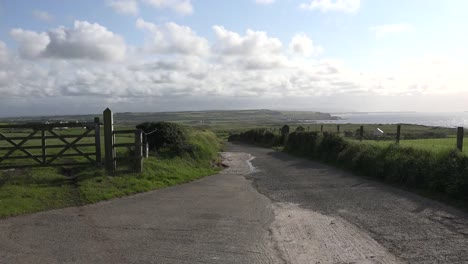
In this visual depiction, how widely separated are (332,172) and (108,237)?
10.7 meters

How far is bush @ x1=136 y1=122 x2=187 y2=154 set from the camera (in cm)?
1838

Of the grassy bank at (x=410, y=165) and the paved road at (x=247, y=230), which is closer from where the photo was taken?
the paved road at (x=247, y=230)

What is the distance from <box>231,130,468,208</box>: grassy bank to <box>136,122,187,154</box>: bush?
23.5 ft

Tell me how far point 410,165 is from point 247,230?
23.0ft

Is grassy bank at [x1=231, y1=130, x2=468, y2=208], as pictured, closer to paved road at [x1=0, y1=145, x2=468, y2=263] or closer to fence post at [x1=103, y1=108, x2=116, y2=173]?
paved road at [x1=0, y1=145, x2=468, y2=263]

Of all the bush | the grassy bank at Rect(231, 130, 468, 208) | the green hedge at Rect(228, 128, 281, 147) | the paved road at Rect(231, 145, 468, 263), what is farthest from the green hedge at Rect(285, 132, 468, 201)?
the green hedge at Rect(228, 128, 281, 147)

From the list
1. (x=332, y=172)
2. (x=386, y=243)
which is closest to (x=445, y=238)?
(x=386, y=243)

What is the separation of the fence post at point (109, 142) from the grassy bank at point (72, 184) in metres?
0.42

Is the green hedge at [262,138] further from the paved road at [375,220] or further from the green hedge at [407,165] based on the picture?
the paved road at [375,220]

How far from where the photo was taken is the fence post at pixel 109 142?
44.2ft

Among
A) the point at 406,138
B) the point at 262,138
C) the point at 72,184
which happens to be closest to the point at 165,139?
the point at 72,184

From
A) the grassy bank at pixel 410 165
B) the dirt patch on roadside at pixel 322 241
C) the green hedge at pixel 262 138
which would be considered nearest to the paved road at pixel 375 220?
the dirt patch on roadside at pixel 322 241

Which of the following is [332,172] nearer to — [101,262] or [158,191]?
[158,191]

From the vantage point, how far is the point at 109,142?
1354 centimetres
